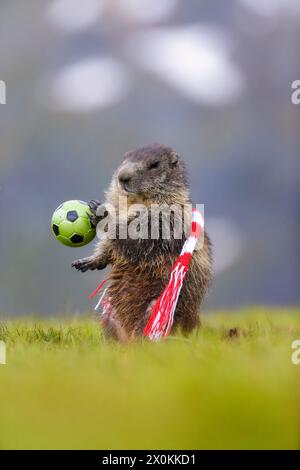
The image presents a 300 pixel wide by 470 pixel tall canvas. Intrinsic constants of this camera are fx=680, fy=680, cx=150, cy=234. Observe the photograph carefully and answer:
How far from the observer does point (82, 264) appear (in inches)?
138

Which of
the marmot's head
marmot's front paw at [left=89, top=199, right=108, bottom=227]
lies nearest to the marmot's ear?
the marmot's head

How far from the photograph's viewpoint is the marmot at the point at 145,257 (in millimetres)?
3207

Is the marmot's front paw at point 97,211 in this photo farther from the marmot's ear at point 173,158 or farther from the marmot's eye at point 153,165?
the marmot's ear at point 173,158

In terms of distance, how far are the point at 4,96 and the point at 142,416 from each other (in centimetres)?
171

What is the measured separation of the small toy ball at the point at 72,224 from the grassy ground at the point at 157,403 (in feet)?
3.48

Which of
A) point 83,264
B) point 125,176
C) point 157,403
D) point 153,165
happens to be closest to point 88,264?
point 83,264

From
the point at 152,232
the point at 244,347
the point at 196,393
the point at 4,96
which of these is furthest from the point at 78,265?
the point at 196,393

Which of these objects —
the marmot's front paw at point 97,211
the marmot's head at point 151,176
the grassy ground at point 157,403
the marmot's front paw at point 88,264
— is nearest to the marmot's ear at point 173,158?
the marmot's head at point 151,176

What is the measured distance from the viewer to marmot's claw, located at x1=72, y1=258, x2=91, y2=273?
349 cm

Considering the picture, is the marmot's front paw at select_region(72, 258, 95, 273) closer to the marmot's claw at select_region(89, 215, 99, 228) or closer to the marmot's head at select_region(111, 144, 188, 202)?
the marmot's claw at select_region(89, 215, 99, 228)

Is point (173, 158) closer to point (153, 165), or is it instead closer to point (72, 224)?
point (153, 165)

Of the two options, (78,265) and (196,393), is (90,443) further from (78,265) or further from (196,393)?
(78,265)

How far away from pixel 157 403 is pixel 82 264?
5.57 ft
